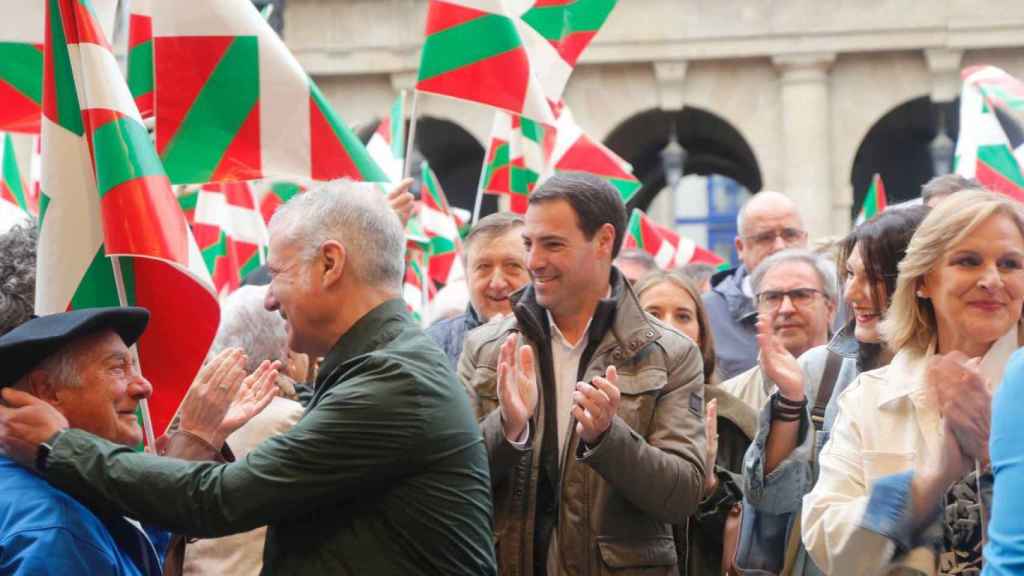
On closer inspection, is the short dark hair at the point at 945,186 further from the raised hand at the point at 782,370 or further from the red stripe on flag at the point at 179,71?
the red stripe on flag at the point at 179,71

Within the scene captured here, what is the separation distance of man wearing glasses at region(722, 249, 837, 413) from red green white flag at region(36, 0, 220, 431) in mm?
2718

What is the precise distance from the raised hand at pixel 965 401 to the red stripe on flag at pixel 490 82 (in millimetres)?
3749

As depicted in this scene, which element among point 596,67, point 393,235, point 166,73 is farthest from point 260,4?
point 393,235

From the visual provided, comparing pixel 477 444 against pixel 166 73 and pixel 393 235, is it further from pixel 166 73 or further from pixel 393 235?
pixel 166 73

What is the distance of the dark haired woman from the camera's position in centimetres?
474

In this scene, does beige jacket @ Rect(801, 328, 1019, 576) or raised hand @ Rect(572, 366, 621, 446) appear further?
raised hand @ Rect(572, 366, 621, 446)

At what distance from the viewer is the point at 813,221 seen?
25125mm

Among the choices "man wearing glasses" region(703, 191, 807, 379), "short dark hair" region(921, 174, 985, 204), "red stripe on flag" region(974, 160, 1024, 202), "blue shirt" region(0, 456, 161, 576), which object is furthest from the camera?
"red stripe on flag" region(974, 160, 1024, 202)

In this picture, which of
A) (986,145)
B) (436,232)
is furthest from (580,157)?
(986,145)

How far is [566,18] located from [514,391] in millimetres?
4614

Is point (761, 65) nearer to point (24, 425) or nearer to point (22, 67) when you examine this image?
point (22, 67)

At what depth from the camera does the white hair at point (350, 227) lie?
358 cm

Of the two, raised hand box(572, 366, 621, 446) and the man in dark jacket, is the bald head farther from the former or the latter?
raised hand box(572, 366, 621, 446)

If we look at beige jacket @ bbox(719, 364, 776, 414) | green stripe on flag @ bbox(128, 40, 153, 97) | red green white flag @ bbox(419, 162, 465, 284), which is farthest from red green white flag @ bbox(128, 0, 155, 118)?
red green white flag @ bbox(419, 162, 465, 284)
